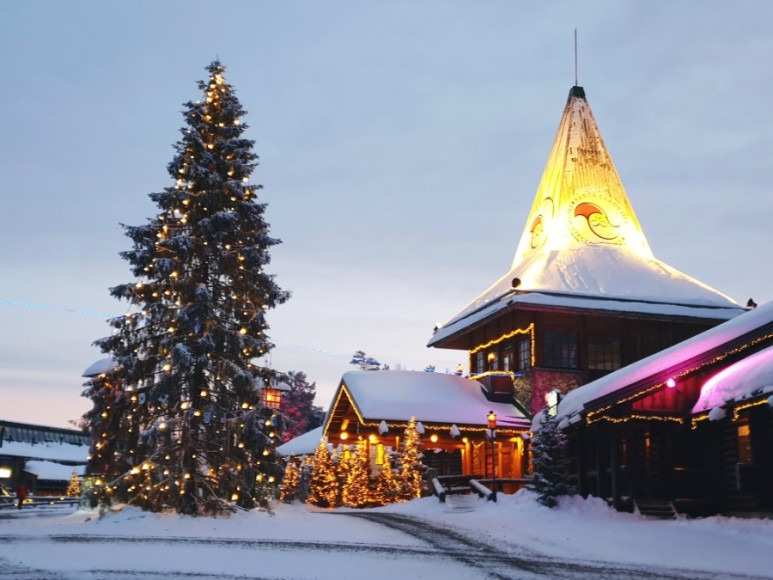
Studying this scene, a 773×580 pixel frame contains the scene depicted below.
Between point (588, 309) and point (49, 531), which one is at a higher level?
point (588, 309)

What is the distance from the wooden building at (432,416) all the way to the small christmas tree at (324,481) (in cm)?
157

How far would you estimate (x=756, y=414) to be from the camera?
20375 mm

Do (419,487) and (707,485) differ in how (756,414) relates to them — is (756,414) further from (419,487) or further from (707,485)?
(419,487)

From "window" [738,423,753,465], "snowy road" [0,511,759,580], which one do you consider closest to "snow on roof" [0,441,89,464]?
"snowy road" [0,511,759,580]

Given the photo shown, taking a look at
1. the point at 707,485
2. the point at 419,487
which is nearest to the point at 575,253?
the point at 419,487

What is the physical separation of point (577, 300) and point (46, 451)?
46.3 m

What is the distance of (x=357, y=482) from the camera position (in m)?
30.5

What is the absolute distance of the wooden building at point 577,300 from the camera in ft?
110

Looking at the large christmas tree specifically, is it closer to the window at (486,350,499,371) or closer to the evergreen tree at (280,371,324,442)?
the window at (486,350,499,371)

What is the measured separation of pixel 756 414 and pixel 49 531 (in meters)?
16.8

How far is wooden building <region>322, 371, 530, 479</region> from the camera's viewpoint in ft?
102

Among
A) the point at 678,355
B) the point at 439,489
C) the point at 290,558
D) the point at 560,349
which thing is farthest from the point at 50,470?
the point at 290,558

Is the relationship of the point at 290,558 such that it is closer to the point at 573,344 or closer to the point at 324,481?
the point at 324,481

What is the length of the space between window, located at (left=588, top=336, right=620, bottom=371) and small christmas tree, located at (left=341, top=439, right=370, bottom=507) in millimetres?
10056
